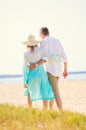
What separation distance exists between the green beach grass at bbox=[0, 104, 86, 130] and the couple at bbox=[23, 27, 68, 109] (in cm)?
206

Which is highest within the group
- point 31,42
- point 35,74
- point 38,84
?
point 31,42

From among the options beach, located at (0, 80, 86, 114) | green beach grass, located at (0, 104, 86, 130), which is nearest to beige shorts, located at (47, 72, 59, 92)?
beach, located at (0, 80, 86, 114)

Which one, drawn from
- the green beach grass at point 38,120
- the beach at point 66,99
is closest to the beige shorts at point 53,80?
the beach at point 66,99

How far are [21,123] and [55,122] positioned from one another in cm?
45

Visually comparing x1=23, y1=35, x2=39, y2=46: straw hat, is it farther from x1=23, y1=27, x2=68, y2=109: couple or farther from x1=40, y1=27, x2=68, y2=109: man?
x1=40, y1=27, x2=68, y2=109: man

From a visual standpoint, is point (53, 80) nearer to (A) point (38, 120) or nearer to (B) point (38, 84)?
(B) point (38, 84)

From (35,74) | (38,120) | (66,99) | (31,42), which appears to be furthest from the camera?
(66,99)

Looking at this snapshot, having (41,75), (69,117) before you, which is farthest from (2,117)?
(41,75)

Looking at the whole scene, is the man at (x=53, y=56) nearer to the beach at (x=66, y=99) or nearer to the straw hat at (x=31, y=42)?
the straw hat at (x=31, y=42)

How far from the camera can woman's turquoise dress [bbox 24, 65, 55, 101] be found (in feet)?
35.6

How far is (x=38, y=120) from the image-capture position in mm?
7793

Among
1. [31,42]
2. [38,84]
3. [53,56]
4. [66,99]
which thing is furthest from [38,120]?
[66,99]

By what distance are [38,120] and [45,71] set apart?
324cm

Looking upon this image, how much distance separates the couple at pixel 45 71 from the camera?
35.2 feet
